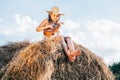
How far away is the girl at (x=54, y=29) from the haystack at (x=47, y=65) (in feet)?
0.52

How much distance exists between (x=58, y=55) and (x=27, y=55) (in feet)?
2.24

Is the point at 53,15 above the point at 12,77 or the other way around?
above

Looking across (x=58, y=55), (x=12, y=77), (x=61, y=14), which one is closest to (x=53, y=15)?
(x=61, y=14)

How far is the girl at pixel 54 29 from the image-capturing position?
10.4 m

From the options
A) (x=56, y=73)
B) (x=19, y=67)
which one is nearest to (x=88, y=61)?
(x=56, y=73)

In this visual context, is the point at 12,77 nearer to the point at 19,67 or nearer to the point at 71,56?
the point at 19,67

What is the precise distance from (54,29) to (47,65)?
2.94 feet

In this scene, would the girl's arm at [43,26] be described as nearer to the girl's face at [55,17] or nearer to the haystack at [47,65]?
the girl's face at [55,17]

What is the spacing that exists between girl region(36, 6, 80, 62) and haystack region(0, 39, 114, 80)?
158mm

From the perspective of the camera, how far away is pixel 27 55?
33.9 feet

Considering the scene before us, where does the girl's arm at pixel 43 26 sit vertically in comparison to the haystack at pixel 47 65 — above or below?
above

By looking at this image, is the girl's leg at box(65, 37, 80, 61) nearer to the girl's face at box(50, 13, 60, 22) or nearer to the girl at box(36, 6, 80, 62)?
the girl at box(36, 6, 80, 62)

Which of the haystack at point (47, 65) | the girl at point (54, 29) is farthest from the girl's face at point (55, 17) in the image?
the haystack at point (47, 65)

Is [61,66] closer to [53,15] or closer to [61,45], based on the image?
[61,45]
